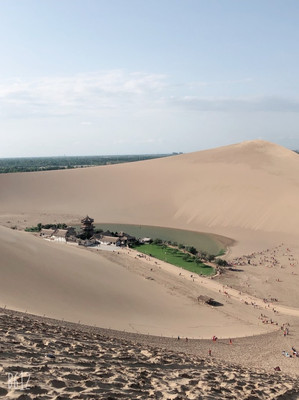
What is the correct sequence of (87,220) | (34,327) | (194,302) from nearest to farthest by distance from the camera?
(34,327), (194,302), (87,220)

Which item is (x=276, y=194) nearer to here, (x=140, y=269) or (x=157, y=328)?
(x=140, y=269)

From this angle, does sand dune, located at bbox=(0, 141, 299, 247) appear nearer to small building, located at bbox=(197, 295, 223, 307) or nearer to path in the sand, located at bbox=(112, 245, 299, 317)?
path in the sand, located at bbox=(112, 245, 299, 317)

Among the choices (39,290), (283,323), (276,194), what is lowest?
(283,323)

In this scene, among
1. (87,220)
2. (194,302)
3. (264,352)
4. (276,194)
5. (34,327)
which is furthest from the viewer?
(276,194)

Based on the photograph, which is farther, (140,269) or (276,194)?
(276,194)

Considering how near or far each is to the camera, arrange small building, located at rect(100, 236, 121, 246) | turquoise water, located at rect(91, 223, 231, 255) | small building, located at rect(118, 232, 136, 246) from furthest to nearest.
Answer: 1. turquoise water, located at rect(91, 223, 231, 255)
2. small building, located at rect(118, 232, 136, 246)
3. small building, located at rect(100, 236, 121, 246)

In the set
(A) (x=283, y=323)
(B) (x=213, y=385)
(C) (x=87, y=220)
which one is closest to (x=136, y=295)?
(A) (x=283, y=323)

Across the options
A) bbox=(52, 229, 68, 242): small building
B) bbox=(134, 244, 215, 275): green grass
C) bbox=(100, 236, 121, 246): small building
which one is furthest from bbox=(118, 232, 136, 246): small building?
bbox=(52, 229, 68, 242): small building
